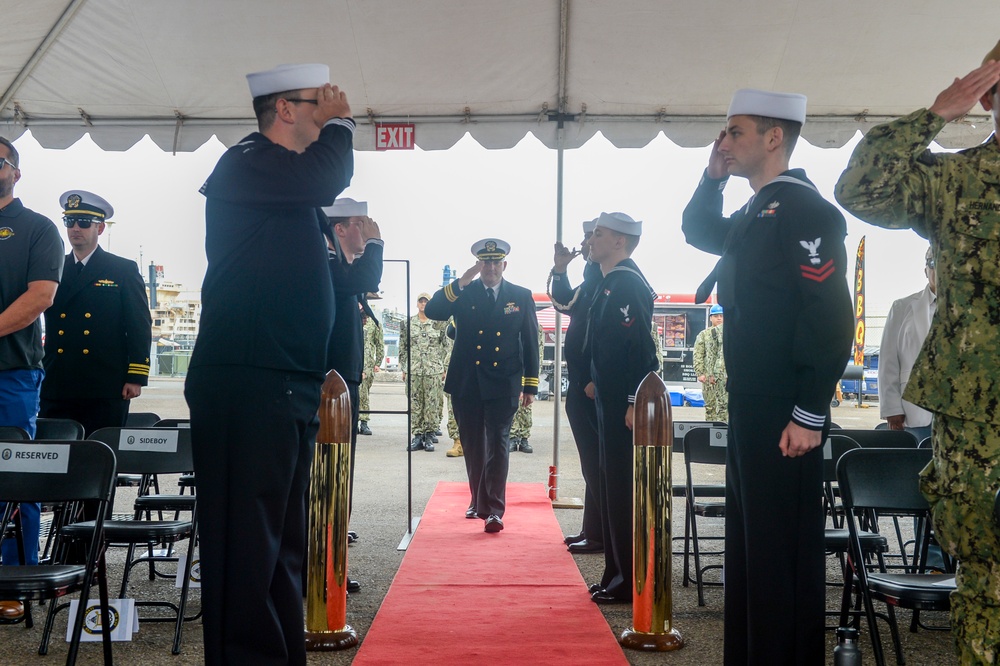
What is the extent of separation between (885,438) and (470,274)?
2990 millimetres

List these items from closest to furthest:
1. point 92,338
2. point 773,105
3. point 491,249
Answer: point 773,105
point 92,338
point 491,249

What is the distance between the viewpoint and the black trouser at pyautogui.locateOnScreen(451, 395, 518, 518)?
612cm

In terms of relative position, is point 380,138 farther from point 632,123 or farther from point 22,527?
point 22,527

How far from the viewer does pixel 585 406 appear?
528 cm

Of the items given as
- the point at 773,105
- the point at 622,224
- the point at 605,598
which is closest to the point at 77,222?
the point at 622,224

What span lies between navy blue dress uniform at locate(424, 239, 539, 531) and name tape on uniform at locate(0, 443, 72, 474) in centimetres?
338

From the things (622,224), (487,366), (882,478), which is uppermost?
(622,224)

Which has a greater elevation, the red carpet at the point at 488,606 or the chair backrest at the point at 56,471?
the chair backrest at the point at 56,471

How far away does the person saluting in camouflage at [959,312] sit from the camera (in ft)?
5.92

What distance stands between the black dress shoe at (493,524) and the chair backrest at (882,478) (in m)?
3.08

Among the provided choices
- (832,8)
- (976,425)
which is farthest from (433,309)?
(976,425)

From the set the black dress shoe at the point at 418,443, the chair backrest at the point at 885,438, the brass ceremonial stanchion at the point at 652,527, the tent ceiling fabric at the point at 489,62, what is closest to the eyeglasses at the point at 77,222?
the tent ceiling fabric at the point at 489,62

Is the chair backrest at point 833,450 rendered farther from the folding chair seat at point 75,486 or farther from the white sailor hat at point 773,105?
the folding chair seat at point 75,486

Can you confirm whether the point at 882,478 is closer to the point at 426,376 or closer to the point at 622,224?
the point at 622,224
